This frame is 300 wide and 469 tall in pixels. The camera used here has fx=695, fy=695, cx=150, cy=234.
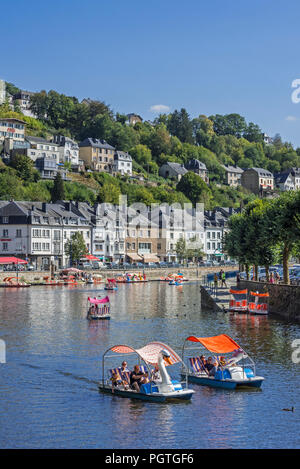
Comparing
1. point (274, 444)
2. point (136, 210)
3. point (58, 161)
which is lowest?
point (274, 444)

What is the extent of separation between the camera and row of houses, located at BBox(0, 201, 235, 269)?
132125 mm

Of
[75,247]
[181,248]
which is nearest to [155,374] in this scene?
[75,247]

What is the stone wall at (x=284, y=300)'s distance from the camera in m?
62.0

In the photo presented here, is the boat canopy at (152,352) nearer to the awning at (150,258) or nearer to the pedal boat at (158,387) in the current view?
the pedal boat at (158,387)

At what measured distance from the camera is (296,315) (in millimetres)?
61969

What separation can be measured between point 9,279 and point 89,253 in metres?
32.6

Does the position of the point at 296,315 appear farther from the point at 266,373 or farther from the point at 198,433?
the point at 198,433

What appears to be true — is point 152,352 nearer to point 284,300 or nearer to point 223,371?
point 223,371

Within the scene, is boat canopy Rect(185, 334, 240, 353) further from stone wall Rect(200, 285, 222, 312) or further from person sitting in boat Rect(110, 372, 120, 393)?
stone wall Rect(200, 285, 222, 312)

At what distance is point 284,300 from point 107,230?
88.4 m

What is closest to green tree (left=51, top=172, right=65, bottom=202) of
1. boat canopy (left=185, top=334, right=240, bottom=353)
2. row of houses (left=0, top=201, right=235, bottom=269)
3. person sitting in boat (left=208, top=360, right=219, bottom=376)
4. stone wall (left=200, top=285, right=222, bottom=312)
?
row of houses (left=0, top=201, right=235, bottom=269)

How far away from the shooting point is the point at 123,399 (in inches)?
1323

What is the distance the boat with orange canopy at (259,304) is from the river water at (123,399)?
3.95m

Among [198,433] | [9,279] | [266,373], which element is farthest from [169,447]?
[9,279]
